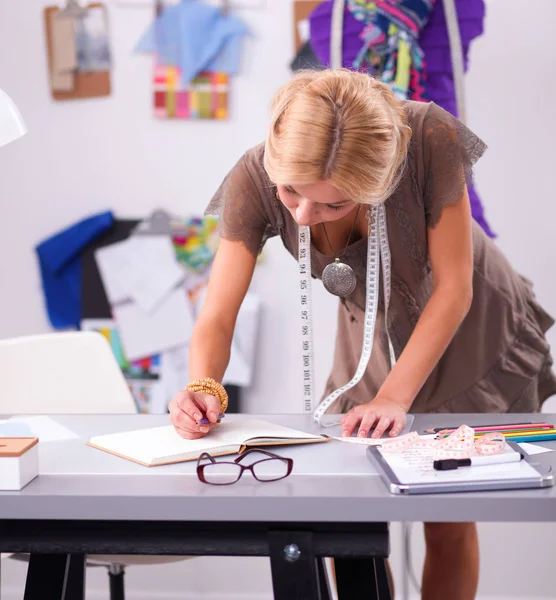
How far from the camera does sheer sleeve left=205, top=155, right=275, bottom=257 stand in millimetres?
1756

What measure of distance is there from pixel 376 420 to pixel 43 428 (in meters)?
0.59

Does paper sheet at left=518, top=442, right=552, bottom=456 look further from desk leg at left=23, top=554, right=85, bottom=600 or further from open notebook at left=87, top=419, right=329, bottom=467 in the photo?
desk leg at left=23, top=554, right=85, bottom=600

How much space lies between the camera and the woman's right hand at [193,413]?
1.40m

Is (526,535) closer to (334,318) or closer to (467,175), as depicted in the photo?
(334,318)

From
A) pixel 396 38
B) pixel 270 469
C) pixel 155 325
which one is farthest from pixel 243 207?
pixel 155 325

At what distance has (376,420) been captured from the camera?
1465 mm

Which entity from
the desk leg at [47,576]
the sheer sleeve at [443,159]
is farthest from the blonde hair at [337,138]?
the desk leg at [47,576]

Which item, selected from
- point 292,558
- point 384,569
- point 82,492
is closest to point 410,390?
point 384,569

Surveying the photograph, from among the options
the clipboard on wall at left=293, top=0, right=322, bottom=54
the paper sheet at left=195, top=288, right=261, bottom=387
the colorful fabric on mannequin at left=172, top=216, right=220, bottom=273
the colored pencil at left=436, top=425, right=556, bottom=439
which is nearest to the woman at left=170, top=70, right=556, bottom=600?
the colored pencil at left=436, top=425, right=556, bottom=439

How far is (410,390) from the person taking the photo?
1.58 m

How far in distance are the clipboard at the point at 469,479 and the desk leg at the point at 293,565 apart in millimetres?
134

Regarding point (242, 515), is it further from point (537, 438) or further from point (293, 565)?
point (537, 438)

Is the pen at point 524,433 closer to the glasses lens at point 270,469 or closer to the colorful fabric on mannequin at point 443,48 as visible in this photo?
the glasses lens at point 270,469

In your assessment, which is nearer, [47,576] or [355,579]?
[47,576]
